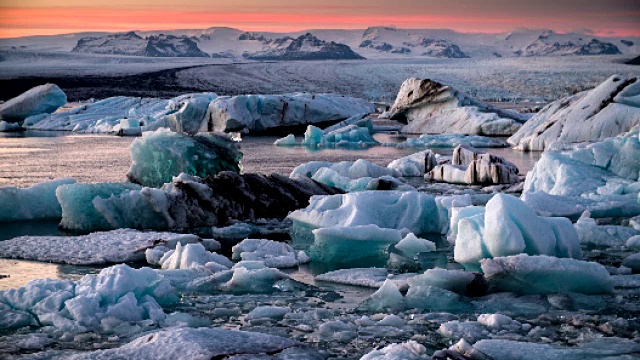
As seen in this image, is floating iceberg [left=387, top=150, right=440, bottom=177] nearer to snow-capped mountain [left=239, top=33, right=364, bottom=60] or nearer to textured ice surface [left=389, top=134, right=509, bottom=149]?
textured ice surface [left=389, top=134, right=509, bottom=149]

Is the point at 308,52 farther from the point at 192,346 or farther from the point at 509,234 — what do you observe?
the point at 192,346

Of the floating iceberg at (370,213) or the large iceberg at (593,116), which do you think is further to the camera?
the large iceberg at (593,116)

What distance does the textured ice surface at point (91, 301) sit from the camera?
5191 mm

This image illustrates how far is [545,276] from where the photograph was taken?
6027 mm

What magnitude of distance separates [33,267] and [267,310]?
8.45 feet

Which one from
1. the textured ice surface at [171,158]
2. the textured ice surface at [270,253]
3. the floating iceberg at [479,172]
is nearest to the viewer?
the textured ice surface at [270,253]

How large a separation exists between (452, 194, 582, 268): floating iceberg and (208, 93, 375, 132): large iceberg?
48.5ft

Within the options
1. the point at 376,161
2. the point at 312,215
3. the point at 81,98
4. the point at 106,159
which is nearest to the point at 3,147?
the point at 106,159

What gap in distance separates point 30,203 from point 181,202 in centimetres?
182

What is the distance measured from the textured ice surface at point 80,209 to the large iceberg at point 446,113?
13.3 m

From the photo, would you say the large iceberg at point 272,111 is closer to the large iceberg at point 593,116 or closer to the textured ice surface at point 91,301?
the large iceberg at point 593,116

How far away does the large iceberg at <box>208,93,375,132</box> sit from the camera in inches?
840

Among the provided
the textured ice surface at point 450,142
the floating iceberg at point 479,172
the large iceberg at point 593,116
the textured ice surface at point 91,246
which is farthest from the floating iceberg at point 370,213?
the textured ice surface at point 450,142

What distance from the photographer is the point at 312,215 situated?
27.6 feet
